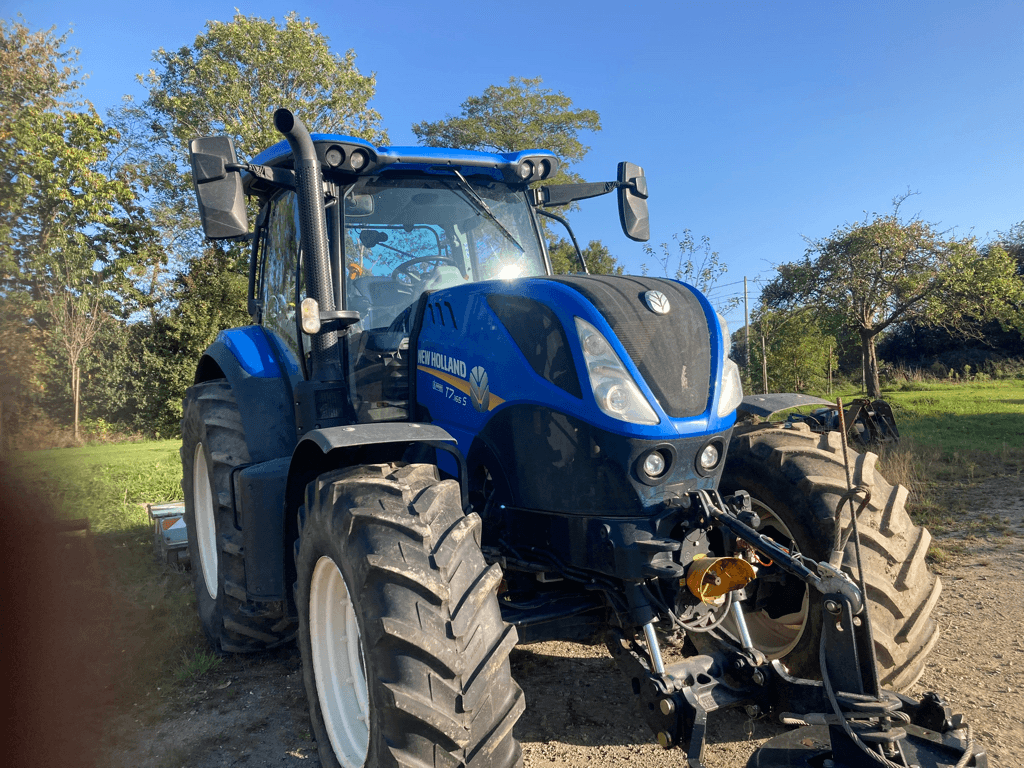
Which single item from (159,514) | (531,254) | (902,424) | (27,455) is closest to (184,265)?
(27,455)

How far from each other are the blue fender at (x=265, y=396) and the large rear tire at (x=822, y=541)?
2180 millimetres

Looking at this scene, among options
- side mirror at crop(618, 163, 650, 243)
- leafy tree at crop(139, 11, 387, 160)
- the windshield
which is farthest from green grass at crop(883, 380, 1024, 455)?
leafy tree at crop(139, 11, 387, 160)

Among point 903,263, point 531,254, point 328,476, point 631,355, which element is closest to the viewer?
point 631,355

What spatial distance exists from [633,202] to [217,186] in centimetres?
202

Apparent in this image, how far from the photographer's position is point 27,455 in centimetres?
1334

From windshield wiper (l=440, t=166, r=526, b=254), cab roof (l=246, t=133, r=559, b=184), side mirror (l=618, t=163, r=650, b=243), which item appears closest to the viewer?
cab roof (l=246, t=133, r=559, b=184)

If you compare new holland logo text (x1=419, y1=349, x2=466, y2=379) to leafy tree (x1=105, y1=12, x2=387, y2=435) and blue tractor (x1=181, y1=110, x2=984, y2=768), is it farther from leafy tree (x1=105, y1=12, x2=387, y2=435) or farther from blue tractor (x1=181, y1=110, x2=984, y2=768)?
leafy tree (x1=105, y1=12, x2=387, y2=435)

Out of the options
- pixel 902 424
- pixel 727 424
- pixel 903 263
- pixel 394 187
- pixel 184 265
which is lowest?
pixel 902 424

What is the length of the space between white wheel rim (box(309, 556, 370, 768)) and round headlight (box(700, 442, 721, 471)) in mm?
1345

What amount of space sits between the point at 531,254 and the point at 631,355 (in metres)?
1.45

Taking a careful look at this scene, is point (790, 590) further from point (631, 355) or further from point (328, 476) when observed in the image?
point (328, 476)

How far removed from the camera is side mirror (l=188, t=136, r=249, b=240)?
284 cm

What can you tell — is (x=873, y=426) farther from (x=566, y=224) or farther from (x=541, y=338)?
(x=541, y=338)

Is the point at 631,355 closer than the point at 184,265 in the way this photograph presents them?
Yes
